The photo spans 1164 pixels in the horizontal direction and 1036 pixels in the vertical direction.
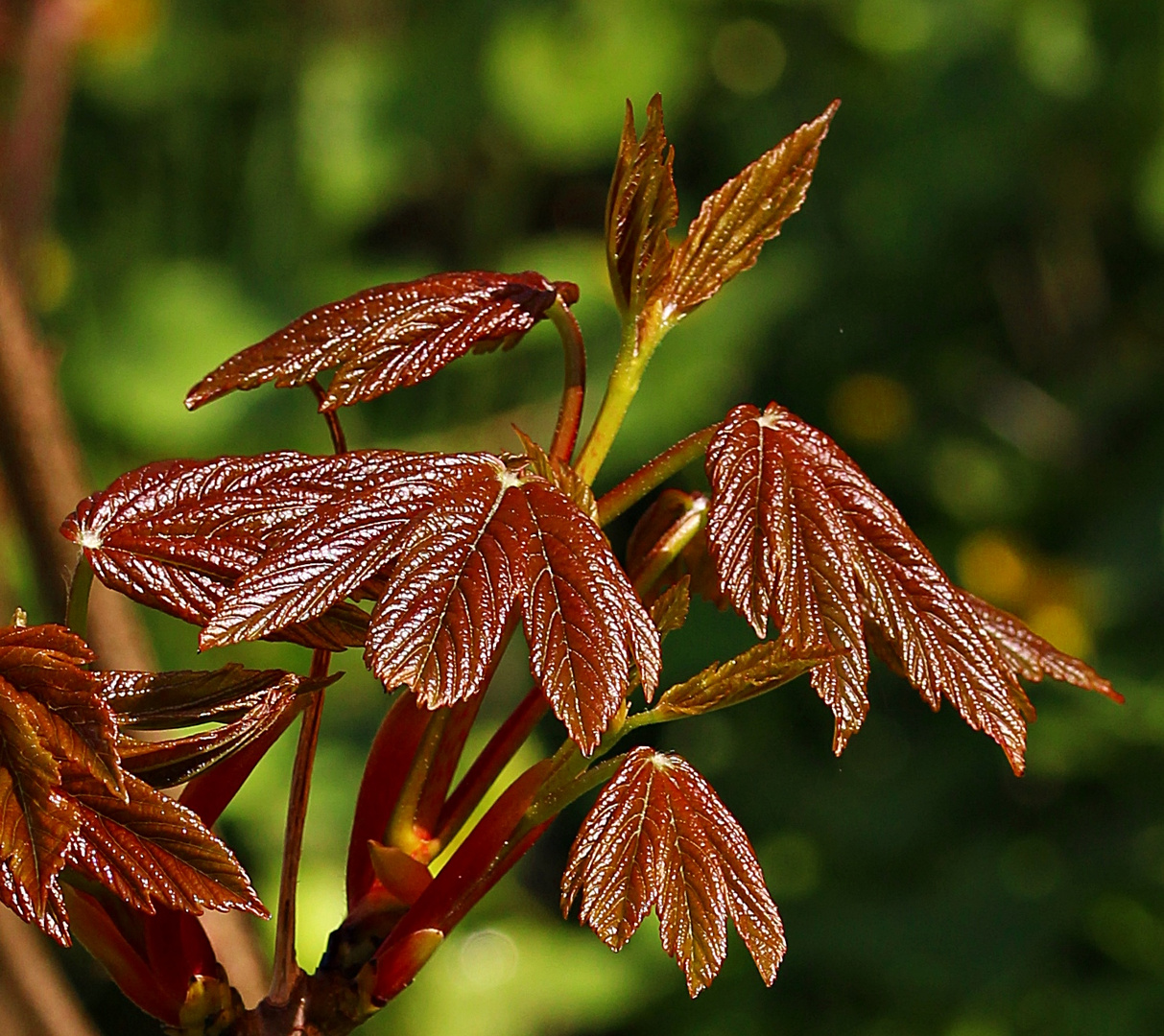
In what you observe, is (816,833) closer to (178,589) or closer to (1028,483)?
(1028,483)

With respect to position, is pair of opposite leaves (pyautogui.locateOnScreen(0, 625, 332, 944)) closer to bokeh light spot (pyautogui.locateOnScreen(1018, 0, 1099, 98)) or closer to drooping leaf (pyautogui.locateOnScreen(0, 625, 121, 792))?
drooping leaf (pyautogui.locateOnScreen(0, 625, 121, 792))

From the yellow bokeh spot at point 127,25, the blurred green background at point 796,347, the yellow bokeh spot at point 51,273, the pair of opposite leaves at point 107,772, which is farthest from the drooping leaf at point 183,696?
the yellow bokeh spot at point 127,25

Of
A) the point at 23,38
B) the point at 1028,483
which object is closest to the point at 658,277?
the point at 23,38

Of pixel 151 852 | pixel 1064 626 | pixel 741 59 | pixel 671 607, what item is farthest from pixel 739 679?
pixel 741 59

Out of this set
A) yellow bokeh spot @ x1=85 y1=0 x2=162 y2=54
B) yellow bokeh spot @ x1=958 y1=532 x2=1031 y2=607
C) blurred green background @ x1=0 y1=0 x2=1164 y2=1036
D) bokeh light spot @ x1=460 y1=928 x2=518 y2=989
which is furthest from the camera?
yellow bokeh spot @ x1=85 y1=0 x2=162 y2=54

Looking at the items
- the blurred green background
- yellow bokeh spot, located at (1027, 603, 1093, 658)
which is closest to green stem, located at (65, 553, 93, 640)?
the blurred green background
